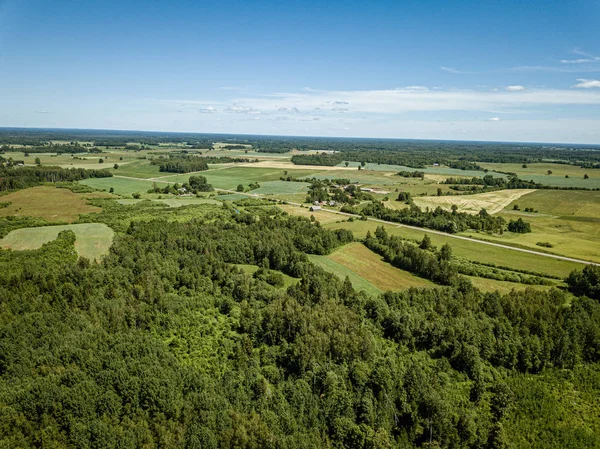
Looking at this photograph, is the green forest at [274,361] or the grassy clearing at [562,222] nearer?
the green forest at [274,361]

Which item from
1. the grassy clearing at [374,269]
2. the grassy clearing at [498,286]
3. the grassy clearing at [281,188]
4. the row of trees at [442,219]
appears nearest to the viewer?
the grassy clearing at [498,286]

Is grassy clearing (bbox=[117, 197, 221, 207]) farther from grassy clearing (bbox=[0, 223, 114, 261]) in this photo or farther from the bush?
the bush

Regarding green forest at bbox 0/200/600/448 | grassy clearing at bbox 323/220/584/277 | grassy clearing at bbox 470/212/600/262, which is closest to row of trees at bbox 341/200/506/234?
grassy clearing at bbox 470/212/600/262

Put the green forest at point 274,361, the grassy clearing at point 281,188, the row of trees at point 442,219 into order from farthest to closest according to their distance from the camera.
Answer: the grassy clearing at point 281,188, the row of trees at point 442,219, the green forest at point 274,361

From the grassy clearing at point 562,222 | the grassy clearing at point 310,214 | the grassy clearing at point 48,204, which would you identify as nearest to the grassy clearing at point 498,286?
the grassy clearing at point 562,222

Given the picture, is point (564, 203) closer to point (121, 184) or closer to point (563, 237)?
point (563, 237)

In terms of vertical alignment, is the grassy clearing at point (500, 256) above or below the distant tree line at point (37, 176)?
below

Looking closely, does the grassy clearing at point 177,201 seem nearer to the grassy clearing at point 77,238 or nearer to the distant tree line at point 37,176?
the grassy clearing at point 77,238
